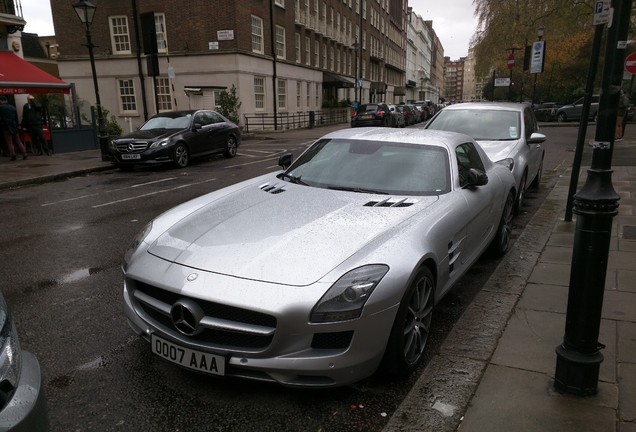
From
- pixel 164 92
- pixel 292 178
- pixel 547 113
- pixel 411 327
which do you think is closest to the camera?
pixel 411 327

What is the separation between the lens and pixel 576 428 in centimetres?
237

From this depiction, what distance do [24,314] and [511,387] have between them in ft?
12.2

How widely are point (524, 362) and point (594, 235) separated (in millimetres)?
990

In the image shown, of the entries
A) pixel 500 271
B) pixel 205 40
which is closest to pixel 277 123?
pixel 205 40

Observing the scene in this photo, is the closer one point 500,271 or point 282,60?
point 500,271

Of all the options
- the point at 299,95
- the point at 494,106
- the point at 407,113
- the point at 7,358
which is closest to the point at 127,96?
the point at 299,95

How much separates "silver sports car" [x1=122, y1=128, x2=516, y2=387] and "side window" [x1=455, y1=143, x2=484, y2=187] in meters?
0.16

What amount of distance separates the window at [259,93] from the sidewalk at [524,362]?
25.0 metres

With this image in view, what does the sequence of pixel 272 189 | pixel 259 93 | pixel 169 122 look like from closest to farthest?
pixel 272 189, pixel 169 122, pixel 259 93

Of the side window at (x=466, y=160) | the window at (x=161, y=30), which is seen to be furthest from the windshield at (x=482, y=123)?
the window at (x=161, y=30)

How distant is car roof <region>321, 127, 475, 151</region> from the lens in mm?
4363

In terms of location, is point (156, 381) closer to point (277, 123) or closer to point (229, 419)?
point (229, 419)

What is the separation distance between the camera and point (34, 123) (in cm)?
1520

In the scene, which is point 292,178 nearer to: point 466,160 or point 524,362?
point 466,160
